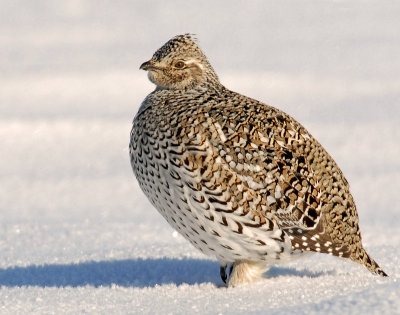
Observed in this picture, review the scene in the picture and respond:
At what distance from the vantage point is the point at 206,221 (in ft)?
14.8

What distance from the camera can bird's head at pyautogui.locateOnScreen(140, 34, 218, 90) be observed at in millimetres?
5305

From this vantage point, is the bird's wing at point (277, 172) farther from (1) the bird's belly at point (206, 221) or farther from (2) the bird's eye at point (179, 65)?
(2) the bird's eye at point (179, 65)

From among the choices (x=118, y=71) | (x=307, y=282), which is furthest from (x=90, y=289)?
(x=118, y=71)

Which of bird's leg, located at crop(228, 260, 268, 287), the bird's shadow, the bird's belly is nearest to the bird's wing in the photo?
the bird's belly

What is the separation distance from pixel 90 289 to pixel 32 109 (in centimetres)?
620

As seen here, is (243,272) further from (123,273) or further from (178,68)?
(178,68)

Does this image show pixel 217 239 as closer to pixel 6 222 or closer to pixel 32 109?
pixel 6 222

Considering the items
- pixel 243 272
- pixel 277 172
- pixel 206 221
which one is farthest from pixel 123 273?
pixel 277 172

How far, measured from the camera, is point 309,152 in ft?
15.6

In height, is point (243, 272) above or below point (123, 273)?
above

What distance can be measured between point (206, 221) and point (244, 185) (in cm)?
29

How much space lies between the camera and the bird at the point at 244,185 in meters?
4.48

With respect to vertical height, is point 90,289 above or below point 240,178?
below

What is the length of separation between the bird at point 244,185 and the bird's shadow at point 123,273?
327mm
